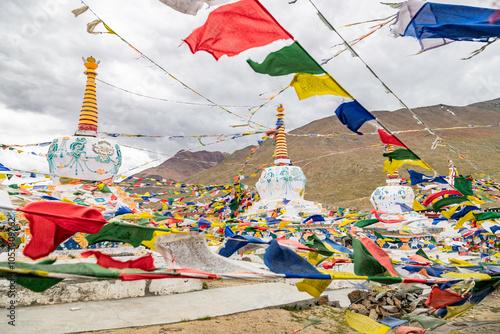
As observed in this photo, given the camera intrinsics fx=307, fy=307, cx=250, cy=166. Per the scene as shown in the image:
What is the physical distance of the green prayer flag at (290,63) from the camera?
2.03 m

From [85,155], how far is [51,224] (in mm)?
7544

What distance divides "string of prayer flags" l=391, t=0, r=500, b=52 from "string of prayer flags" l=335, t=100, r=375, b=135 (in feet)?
2.03

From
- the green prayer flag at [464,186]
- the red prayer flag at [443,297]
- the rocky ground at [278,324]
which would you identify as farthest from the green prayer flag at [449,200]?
the red prayer flag at [443,297]

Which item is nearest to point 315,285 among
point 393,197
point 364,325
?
point 364,325

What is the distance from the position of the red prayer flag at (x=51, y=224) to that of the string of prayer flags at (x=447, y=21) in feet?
8.30

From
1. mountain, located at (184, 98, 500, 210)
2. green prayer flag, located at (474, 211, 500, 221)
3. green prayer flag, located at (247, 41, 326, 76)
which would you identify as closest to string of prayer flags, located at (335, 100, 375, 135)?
green prayer flag, located at (247, 41, 326, 76)

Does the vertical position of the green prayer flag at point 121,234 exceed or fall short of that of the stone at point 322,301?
it exceeds it

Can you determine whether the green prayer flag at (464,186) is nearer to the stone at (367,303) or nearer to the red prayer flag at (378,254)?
the red prayer flag at (378,254)

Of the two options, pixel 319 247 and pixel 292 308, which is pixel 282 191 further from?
pixel 319 247

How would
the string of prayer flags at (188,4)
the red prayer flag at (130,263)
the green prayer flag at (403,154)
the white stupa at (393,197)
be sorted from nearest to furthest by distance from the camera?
the red prayer flag at (130,263) → the string of prayer flags at (188,4) → the green prayer flag at (403,154) → the white stupa at (393,197)

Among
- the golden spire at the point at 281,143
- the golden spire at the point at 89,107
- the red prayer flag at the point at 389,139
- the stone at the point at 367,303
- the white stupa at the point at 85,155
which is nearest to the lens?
the red prayer flag at the point at 389,139

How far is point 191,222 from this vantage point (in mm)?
4000

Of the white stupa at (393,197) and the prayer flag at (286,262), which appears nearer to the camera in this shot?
the prayer flag at (286,262)

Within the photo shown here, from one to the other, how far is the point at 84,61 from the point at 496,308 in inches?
457
